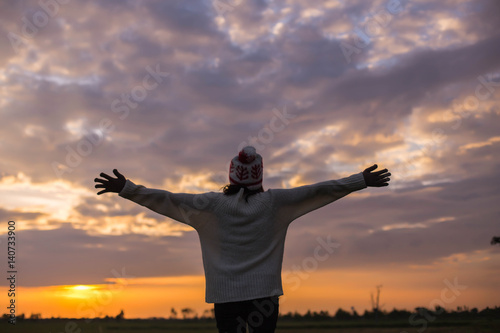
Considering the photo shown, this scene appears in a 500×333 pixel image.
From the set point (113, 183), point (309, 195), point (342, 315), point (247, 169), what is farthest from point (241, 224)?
point (342, 315)

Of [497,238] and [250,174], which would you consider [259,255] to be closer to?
[250,174]

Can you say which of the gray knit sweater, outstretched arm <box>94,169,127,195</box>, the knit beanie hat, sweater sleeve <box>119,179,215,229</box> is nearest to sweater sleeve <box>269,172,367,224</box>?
the gray knit sweater

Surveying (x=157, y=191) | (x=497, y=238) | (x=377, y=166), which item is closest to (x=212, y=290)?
(x=157, y=191)

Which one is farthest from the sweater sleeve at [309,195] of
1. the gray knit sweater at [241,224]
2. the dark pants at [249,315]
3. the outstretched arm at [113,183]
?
the outstretched arm at [113,183]

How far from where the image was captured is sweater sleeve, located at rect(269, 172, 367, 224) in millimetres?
4766

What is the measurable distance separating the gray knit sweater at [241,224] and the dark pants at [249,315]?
0.06m

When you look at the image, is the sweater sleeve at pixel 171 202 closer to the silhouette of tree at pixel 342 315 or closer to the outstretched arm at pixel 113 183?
the outstretched arm at pixel 113 183

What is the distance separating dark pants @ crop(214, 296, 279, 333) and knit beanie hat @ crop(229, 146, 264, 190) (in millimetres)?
1097

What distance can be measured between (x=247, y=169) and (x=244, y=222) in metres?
0.53

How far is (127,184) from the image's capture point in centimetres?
485

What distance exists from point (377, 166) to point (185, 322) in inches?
5613

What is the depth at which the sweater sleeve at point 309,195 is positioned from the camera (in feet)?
15.6

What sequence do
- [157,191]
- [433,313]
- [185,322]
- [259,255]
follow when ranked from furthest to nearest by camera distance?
[185,322], [433,313], [157,191], [259,255]

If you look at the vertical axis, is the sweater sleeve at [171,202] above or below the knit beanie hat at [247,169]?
below
